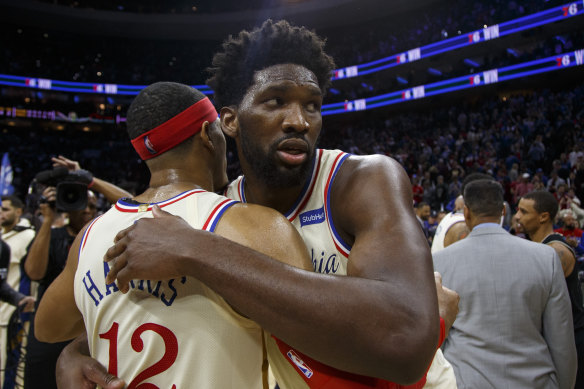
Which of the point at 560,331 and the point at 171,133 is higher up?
the point at 171,133

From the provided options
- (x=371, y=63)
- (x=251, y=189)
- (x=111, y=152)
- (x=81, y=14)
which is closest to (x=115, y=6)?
(x=81, y=14)

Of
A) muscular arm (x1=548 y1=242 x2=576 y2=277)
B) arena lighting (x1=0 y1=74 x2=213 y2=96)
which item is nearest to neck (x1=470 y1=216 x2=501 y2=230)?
muscular arm (x1=548 y1=242 x2=576 y2=277)

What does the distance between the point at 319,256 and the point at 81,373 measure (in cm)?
80

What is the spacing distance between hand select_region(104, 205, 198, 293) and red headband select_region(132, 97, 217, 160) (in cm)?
35

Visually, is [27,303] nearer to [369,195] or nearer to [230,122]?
[230,122]

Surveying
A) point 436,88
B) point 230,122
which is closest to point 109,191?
point 230,122

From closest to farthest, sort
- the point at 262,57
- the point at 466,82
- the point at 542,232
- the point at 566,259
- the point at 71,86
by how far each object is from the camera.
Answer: the point at 262,57, the point at 566,259, the point at 542,232, the point at 466,82, the point at 71,86

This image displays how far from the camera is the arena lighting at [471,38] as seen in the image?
1372 cm

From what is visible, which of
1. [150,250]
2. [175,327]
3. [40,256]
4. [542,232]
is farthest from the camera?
[542,232]

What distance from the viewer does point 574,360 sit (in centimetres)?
254

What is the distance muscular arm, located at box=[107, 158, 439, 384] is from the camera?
100 centimetres

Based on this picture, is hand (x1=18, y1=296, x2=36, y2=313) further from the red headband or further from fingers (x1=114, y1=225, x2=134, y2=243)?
fingers (x1=114, y1=225, x2=134, y2=243)

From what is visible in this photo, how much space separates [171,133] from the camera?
4.80ft

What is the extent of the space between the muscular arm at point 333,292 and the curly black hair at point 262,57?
763 mm
